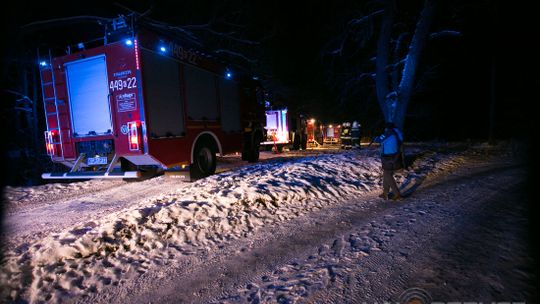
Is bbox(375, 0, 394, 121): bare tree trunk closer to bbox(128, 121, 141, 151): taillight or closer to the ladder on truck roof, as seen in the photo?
bbox(128, 121, 141, 151): taillight

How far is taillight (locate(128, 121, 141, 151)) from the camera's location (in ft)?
19.6

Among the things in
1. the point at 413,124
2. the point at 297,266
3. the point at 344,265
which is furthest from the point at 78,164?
the point at 413,124

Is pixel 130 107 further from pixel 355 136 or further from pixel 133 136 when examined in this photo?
pixel 355 136

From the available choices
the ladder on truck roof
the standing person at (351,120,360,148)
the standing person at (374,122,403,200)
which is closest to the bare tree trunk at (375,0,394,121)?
the standing person at (374,122,403,200)

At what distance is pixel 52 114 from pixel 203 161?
4.12 meters

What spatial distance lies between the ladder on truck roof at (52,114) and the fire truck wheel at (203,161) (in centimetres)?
339

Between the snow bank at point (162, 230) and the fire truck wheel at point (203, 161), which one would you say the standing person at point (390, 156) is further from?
the fire truck wheel at point (203, 161)

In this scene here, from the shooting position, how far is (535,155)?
10.4 metres

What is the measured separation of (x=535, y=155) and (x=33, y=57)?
2419 cm

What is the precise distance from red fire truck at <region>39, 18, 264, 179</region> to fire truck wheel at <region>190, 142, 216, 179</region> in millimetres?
29

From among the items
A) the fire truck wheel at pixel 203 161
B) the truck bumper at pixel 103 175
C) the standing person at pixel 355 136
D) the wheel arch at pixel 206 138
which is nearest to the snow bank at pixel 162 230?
the truck bumper at pixel 103 175

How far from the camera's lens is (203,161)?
8.23m

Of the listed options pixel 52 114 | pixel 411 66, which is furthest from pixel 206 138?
pixel 411 66

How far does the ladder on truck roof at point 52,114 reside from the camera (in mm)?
7066
